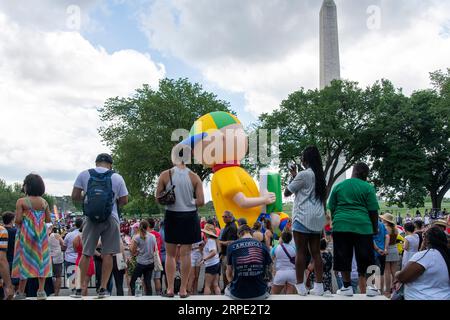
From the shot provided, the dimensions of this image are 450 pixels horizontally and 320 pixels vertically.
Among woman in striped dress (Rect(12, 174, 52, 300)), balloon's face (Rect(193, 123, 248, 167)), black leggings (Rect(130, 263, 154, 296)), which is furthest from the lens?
balloon's face (Rect(193, 123, 248, 167))

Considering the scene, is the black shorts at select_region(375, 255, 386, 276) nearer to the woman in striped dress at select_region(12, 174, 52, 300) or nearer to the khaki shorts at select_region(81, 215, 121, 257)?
the khaki shorts at select_region(81, 215, 121, 257)

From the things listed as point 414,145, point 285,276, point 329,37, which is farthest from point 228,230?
point 329,37

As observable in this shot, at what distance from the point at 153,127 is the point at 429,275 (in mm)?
32861

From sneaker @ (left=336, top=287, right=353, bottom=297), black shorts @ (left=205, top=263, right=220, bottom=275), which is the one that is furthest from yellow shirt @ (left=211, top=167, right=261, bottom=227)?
sneaker @ (left=336, top=287, right=353, bottom=297)

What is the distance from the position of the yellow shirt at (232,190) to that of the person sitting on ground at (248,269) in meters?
3.67

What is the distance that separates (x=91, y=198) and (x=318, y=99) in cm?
3326

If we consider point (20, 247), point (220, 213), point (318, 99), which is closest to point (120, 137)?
point (318, 99)

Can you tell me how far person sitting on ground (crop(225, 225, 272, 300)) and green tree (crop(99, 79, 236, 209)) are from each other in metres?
30.3

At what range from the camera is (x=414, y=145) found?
34.6m

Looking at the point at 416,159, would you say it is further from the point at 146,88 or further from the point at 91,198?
the point at 91,198

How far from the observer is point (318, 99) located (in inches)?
1447

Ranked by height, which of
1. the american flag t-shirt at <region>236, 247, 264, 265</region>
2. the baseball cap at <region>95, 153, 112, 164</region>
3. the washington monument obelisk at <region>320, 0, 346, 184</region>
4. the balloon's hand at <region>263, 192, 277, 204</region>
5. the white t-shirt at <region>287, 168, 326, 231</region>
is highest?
the washington monument obelisk at <region>320, 0, 346, 184</region>

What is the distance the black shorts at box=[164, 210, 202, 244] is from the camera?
5445 mm

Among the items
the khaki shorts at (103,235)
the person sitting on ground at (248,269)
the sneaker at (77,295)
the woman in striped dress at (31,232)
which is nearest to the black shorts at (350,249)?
the person sitting on ground at (248,269)
